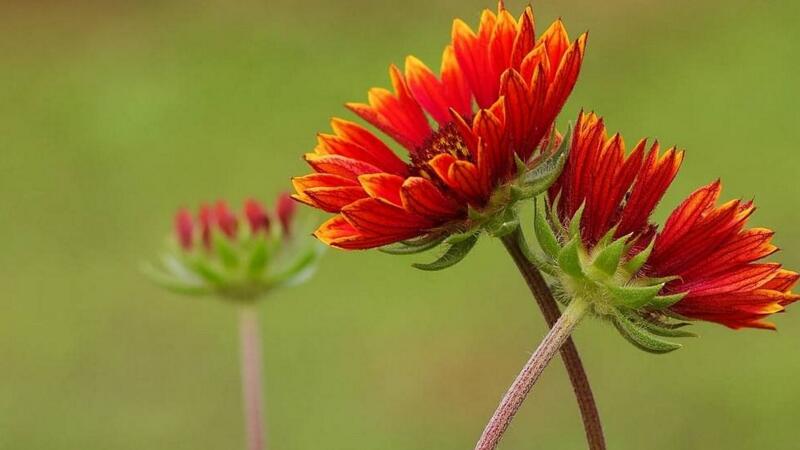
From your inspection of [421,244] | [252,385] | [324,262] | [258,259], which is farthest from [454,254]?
[324,262]

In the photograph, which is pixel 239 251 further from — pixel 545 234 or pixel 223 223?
pixel 545 234

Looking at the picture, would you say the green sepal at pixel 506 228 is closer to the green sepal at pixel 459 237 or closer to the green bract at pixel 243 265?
the green sepal at pixel 459 237

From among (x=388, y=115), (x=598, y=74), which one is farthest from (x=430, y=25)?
(x=388, y=115)

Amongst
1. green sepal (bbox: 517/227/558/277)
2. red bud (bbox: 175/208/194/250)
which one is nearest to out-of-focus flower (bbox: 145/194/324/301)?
red bud (bbox: 175/208/194/250)

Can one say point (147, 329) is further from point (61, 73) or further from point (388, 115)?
point (388, 115)

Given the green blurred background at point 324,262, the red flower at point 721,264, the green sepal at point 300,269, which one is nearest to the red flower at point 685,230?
the red flower at point 721,264
